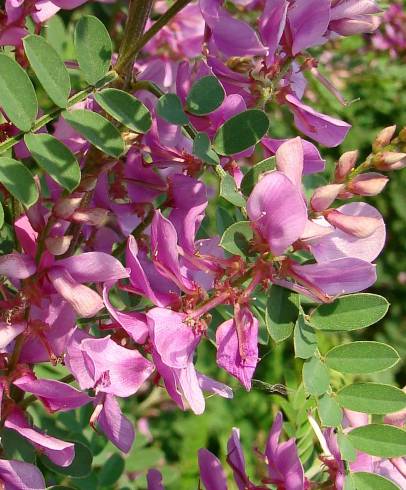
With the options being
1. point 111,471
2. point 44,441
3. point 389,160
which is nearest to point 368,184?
point 389,160

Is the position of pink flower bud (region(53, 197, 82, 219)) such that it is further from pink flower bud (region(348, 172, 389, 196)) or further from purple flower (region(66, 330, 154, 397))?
pink flower bud (region(348, 172, 389, 196))

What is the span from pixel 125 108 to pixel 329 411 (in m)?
0.43

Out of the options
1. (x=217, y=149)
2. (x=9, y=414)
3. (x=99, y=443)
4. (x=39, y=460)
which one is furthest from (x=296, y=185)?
(x=99, y=443)

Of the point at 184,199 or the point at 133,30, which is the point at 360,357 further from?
the point at 133,30

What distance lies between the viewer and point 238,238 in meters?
0.90

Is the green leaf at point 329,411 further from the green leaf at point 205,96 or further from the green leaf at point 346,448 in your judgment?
the green leaf at point 205,96

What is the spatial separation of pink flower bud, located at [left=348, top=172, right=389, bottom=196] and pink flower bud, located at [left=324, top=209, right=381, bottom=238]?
30mm

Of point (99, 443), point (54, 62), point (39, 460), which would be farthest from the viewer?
point (99, 443)

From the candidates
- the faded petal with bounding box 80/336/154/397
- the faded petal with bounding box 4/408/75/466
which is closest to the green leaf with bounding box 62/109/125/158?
the faded petal with bounding box 80/336/154/397

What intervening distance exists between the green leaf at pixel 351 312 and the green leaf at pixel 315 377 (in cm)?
5

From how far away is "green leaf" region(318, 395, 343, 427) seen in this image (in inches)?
38.9

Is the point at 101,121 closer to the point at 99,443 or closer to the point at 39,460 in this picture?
the point at 39,460

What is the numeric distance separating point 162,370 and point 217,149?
10.3 inches

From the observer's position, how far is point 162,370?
90 cm
